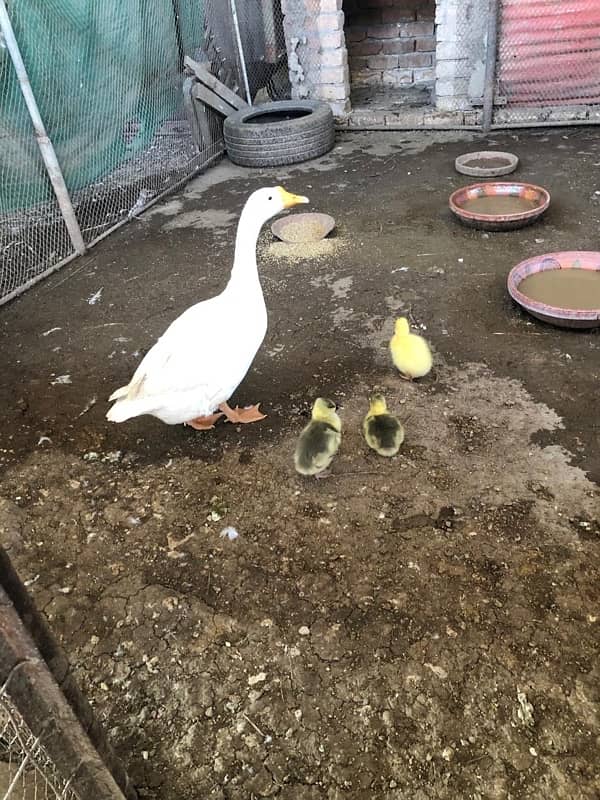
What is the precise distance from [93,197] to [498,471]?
5.53 metres

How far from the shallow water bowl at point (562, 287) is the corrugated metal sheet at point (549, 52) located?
4736 millimetres

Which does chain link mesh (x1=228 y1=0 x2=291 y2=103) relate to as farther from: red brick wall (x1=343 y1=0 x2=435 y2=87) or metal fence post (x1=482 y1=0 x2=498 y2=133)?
metal fence post (x1=482 y1=0 x2=498 y2=133)

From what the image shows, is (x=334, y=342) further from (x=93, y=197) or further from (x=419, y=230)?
(x=93, y=197)

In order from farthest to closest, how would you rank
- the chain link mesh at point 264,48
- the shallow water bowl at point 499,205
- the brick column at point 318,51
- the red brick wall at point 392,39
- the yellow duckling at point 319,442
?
1. the red brick wall at point 392,39
2. the chain link mesh at point 264,48
3. the brick column at point 318,51
4. the shallow water bowl at point 499,205
5. the yellow duckling at point 319,442

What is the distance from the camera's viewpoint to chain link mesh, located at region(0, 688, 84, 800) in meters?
1.44

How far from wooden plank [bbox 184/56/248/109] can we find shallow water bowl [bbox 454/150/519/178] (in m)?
3.29

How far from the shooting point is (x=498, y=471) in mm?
3215

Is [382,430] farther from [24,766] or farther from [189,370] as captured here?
[24,766]

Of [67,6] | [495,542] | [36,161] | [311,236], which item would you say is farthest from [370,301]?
[67,6]

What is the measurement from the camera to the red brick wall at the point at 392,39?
9.68 meters

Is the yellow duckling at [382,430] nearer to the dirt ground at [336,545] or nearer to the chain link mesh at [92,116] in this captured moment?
the dirt ground at [336,545]

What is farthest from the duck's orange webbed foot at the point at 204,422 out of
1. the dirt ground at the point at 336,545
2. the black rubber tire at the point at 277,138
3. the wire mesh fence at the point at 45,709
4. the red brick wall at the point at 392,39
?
the red brick wall at the point at 392,39

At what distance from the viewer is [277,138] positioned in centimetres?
752

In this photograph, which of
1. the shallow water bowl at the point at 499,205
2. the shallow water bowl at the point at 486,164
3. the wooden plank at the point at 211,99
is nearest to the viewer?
the shallow water bowl at the point at 499,205
